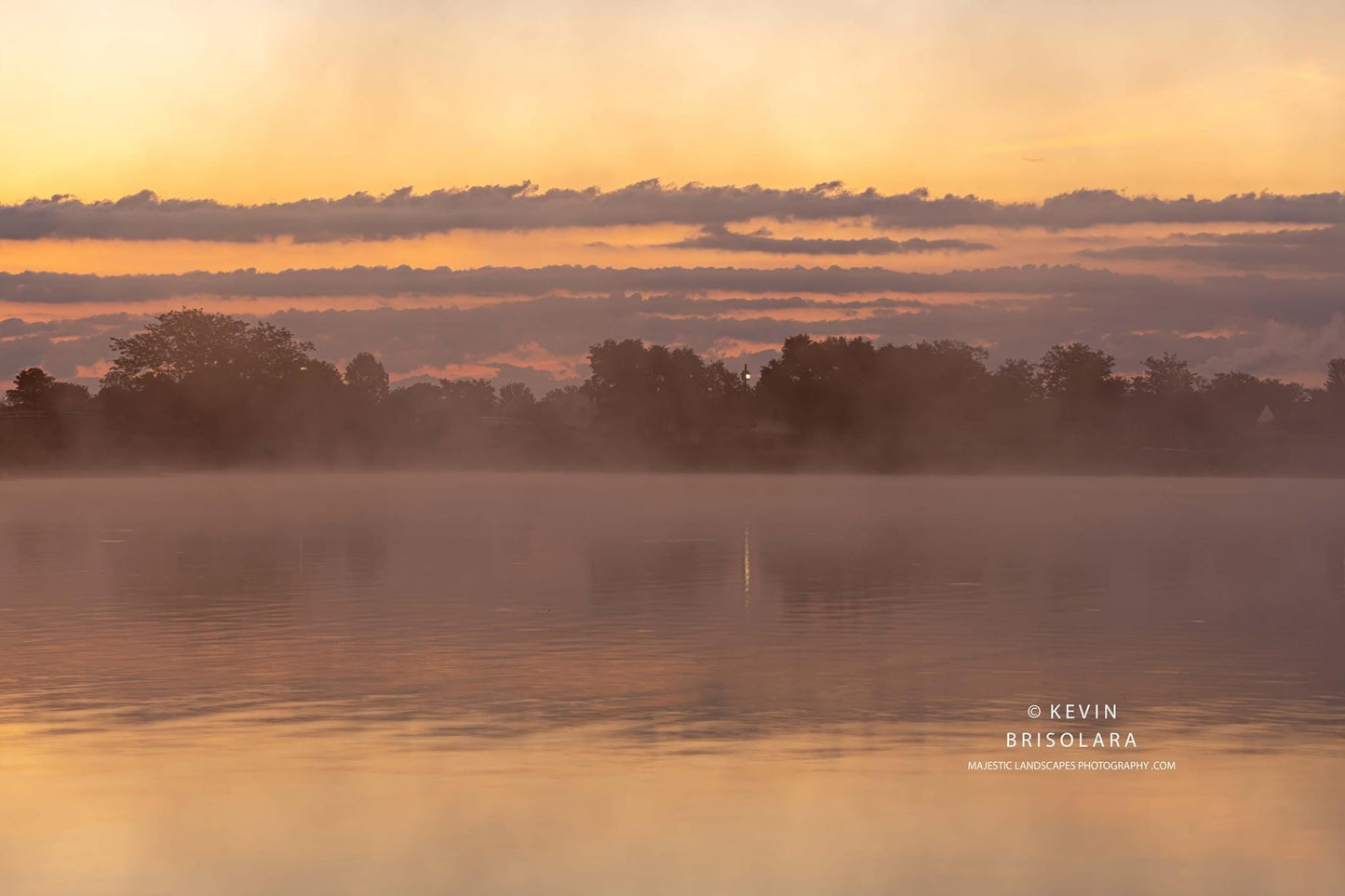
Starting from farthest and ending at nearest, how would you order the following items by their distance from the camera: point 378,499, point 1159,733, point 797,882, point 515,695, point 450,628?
point 378,499 → point 450,628 → point 515,695 → point 1159,733 → point 797,882

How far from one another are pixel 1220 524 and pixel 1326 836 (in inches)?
2359

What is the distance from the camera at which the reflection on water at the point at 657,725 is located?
14078mm

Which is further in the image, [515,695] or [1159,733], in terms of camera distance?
[515,695]

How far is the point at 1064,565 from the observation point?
151ft

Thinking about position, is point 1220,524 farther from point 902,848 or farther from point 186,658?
point 902,848

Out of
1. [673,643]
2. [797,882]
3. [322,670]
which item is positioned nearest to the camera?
[797,882]

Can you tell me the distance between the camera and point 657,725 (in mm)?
20078

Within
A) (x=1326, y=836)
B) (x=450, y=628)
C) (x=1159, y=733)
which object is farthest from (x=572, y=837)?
(x=450, y=628)

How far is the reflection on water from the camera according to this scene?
554 inches

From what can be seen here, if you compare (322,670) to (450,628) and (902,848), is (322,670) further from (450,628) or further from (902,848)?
(902,848)

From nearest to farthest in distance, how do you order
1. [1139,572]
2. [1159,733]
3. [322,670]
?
[1159,733] → [322,670] → [1139,572]

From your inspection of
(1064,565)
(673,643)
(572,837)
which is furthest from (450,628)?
(1064,565)

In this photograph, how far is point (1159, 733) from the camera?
64.3ft

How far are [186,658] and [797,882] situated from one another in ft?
48.5
